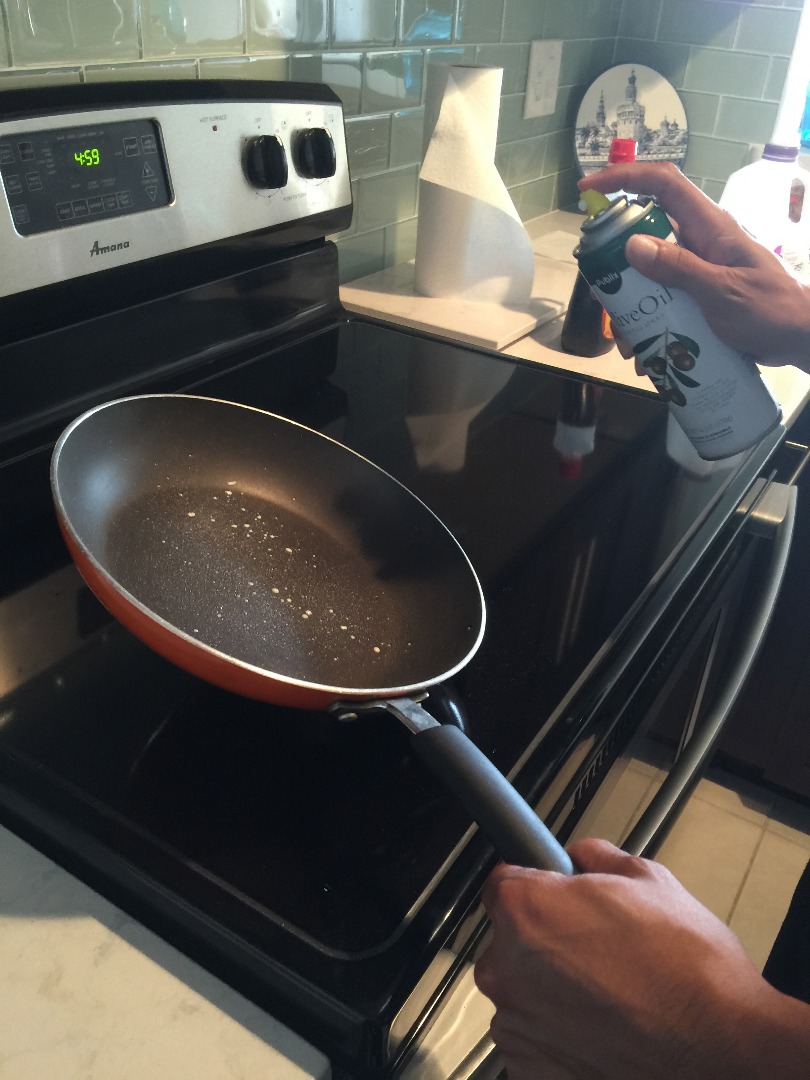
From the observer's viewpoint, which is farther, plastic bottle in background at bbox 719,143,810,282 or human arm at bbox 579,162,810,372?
plastic bottle in background at bbox 719,143,810,282

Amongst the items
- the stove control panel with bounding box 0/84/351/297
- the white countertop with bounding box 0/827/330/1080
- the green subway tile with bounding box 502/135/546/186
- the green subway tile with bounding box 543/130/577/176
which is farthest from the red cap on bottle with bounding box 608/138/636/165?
the white countertop with bounding box 0/827/330/1080

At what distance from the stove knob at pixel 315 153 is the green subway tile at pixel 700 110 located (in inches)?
41.3

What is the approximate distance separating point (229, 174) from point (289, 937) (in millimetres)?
660

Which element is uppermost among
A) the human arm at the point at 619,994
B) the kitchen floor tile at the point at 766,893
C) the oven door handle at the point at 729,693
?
the human arm at the point at 619,994

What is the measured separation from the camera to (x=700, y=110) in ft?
5.39

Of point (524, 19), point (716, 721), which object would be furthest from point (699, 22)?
point (716, 721)

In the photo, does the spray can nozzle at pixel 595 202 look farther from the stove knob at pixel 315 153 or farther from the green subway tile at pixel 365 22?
the green subway tile at pixel 365 22

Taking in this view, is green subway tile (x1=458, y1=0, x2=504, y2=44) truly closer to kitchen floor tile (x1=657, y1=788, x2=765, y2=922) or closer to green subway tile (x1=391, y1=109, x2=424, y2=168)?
green subway tile (x1=391, y1=109, x2=424, y2=168)

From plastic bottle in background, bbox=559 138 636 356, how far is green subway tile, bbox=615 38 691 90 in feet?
2.61

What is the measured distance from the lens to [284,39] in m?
0.91

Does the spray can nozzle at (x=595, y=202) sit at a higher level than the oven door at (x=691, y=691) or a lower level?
higher

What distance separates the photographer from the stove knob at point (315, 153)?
863 mm

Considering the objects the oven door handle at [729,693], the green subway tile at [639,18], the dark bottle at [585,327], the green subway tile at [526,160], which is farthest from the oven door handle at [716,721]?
the green subway tile at [639,18]

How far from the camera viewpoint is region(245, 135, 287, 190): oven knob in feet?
2.64
